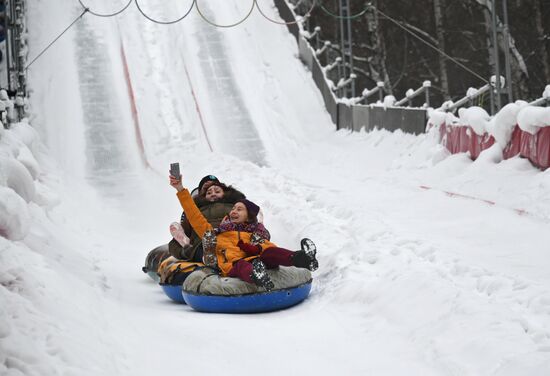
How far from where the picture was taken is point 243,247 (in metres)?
6.75

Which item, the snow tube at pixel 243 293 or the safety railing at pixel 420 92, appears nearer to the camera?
the snow tube at pixel 243 293

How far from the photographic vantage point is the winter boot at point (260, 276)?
6.35 metres

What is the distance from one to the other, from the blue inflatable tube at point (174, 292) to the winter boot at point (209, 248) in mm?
462

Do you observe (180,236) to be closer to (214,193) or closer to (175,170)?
(214,193)

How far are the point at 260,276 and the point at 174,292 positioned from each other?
1.09 meters

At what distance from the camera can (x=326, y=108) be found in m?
19.8

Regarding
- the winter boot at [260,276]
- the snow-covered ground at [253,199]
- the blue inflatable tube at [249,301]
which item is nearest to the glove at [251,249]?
the winter boot at [260,276]

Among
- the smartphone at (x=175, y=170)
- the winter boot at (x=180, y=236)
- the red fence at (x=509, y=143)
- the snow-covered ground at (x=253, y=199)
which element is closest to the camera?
the snow-covered ground at (x=253, y=199)

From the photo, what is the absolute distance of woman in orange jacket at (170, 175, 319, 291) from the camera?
6461 millimetres

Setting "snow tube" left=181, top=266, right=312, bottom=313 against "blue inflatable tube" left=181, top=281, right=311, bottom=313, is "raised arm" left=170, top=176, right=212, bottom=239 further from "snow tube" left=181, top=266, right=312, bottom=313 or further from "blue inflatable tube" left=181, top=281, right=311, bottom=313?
"blue inflatable tube" left=181, top=281, right=311, bottom=313

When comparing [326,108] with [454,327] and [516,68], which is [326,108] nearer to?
[516,68]

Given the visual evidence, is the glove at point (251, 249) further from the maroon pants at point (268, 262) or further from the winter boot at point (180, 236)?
the winter boot at point (180, 236)

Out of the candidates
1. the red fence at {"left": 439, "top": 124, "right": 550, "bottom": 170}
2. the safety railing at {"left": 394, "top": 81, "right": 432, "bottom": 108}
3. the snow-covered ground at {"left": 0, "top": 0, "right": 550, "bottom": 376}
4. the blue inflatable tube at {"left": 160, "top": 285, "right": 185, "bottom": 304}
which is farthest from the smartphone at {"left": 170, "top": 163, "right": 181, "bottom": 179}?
the safety railing at {"left": 394, "top": 81, "right": 432, "bottom": 108}

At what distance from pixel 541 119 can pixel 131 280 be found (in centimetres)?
441
